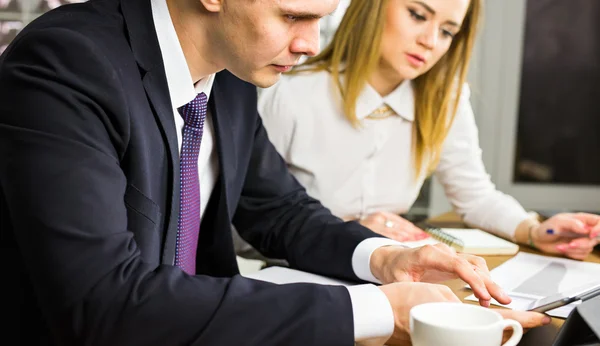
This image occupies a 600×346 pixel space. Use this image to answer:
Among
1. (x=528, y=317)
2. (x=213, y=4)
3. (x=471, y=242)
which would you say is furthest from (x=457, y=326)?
(x=471, y=242)

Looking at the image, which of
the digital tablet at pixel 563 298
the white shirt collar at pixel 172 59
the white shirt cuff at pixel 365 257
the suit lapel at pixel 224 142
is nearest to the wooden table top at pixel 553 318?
the digital tablet at pixel 563 298

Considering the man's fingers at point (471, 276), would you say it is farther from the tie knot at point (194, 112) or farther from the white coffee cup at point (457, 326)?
the tie knot at point (194, 112)

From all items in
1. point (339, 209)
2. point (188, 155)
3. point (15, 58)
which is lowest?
point (339, 209)

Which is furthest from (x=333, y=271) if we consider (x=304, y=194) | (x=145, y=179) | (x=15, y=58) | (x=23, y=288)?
(x=15, y=58)

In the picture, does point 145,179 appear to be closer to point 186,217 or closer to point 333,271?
point 186,217

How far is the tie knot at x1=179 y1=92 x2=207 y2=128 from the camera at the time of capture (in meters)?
1.26

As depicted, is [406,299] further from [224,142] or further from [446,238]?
[446,238]

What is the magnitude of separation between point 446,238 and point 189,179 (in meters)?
0.62

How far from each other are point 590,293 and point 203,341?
553 mm

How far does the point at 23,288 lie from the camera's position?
1030 millimetres

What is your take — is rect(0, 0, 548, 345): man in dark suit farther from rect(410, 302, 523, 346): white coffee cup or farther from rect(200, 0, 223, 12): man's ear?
rect(410, 302, 523, 346): white coffee cup

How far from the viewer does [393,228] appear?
167cm

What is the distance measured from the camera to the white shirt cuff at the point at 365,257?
1301mm

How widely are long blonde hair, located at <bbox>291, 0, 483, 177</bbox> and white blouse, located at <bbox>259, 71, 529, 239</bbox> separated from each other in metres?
0.03
